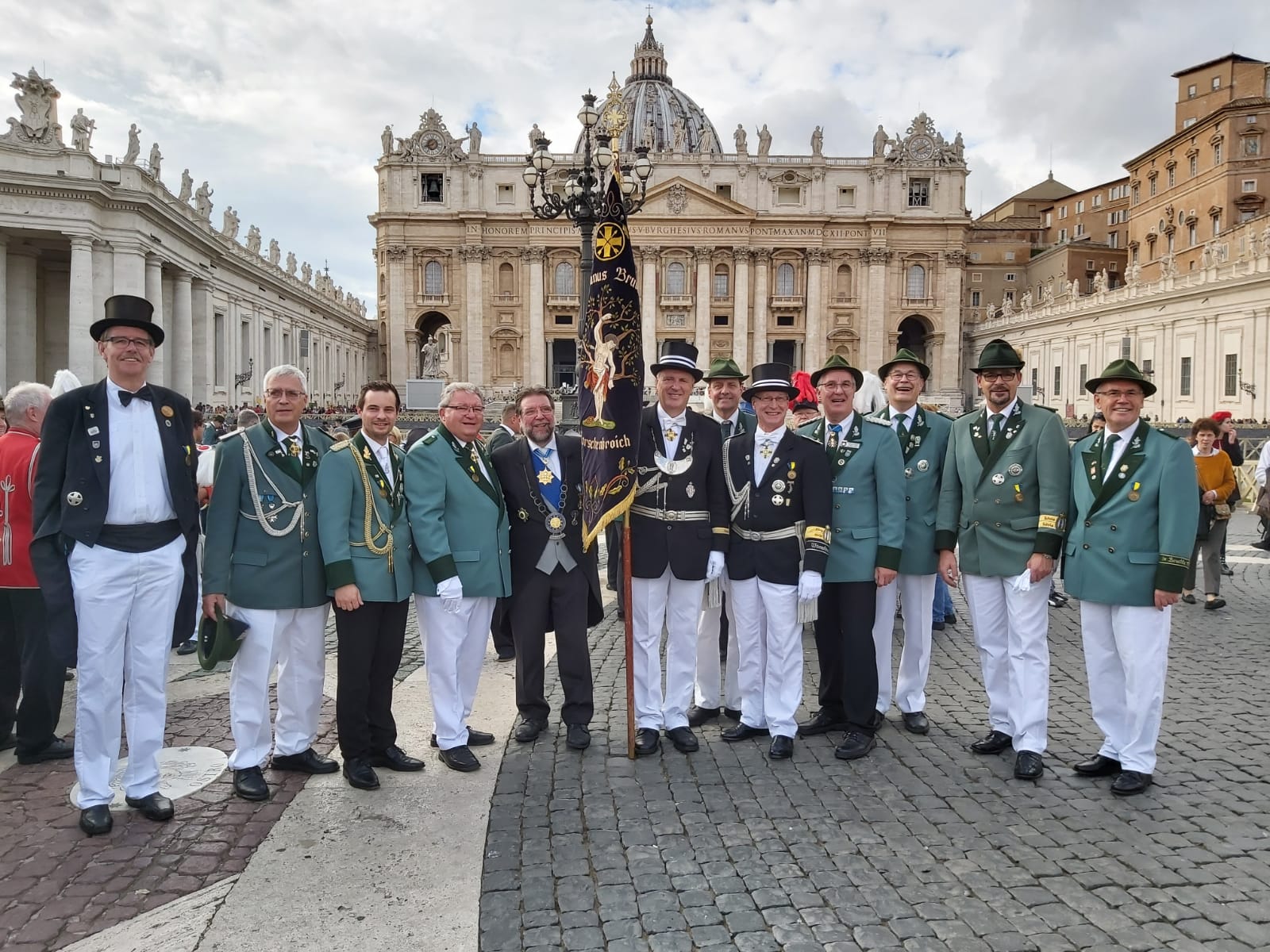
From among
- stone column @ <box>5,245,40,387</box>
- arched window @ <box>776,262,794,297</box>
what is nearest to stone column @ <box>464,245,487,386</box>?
arched window @ <box>776,262,794,297</box>

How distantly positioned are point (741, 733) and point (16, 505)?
180 inches

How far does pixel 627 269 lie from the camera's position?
205 inches

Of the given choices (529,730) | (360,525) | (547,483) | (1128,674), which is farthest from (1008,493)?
(360,525)

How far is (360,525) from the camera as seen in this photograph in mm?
4766

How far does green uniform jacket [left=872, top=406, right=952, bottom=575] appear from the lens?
5469mm

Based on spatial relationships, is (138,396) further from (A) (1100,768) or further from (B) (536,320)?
(B) (536,320)

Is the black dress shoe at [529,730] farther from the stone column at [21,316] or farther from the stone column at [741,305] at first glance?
the stone column at [741,305]

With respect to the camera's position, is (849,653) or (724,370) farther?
(724,370)

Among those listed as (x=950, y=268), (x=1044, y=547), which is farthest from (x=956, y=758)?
(x=950, y=268)

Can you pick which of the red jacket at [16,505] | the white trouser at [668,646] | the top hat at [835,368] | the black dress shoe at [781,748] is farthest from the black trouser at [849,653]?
the red jacket at [16,505]

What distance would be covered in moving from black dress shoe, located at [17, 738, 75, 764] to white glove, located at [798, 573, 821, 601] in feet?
14.1

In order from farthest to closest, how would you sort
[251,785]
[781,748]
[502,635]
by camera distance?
[502,635], [781,748], [251,785]

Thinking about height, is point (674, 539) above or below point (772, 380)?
below

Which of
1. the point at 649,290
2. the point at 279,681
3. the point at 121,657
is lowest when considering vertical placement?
the point at 279,681
